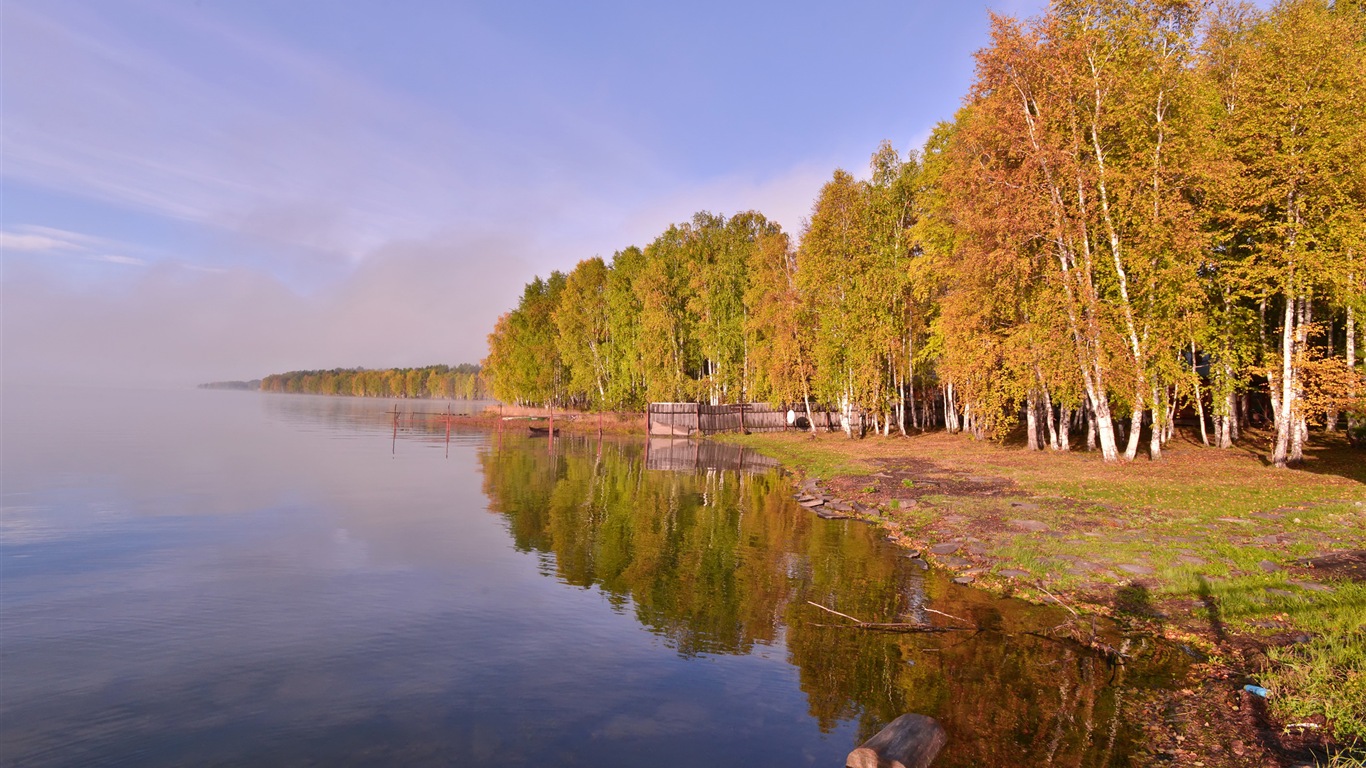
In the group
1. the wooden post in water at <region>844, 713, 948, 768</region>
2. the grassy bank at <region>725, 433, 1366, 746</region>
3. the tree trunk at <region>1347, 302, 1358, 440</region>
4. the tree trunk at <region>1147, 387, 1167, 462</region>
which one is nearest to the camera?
the wooden post in water at <region>844, 713, 948, 768</region>

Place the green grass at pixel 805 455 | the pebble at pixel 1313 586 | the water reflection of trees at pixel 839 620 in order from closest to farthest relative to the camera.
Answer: the water reflection of trees at pixel 839 620 → the pebble at pixel 1313 586 → the green grass at pixel 805 455

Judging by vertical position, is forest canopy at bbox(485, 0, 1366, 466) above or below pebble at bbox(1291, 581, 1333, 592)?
above

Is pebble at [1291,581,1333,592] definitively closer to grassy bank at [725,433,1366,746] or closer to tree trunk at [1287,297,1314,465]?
grassy bank at [725,433,1366,746]

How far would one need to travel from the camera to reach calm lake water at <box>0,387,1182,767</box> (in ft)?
27.2

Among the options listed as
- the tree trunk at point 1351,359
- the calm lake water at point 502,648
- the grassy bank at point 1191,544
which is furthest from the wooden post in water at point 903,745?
the tree trunk at point 1351,359

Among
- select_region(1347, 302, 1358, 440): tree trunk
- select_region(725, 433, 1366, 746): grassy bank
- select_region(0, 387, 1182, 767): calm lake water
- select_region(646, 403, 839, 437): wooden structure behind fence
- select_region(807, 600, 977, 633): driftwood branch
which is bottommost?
select_region(0, 387, 1182, 767): calm lake water

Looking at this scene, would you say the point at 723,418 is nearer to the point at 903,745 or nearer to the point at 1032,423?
the point at 1032,423

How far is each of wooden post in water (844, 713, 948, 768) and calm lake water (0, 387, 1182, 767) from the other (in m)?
0.23

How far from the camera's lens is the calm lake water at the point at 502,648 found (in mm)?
8297

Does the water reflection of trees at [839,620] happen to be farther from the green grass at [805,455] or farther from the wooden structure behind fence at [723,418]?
the wooden structure behind fence at [723,418]

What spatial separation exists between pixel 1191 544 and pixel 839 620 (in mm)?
8344

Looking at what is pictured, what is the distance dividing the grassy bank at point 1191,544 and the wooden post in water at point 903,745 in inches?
166

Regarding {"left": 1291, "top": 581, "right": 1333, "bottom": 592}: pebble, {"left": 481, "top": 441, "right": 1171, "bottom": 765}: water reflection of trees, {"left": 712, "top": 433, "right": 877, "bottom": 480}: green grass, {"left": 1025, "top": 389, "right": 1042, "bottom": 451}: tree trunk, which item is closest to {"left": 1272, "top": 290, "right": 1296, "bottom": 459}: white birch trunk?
{"left": 1025, "top": 389, "right": 1042, "bottom": 451}: tree trunk

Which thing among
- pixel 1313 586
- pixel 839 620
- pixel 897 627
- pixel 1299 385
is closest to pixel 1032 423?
pixel 1299 385
